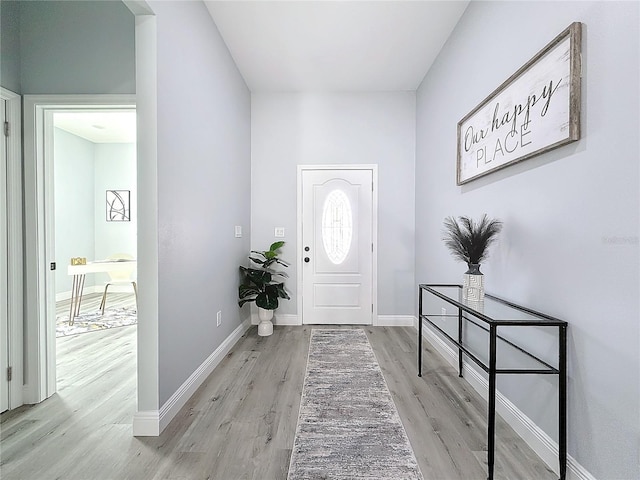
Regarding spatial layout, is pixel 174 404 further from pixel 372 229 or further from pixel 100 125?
pixel 100 125

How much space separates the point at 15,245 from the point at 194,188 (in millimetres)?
1167

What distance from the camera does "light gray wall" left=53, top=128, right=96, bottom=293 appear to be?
17.6ft

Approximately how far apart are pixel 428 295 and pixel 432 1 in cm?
262

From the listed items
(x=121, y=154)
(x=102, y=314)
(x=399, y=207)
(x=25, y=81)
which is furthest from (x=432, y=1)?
(x=121, y=154)

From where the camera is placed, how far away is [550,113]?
1.51m

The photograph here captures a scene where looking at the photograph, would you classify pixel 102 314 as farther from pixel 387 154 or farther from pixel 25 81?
pixel 387 154

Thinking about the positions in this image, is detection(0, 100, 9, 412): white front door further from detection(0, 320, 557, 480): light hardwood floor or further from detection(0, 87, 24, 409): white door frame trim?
detection(0, 320, 557, 480): light hardwood floor

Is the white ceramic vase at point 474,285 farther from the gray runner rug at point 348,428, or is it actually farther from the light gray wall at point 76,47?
the light gray wall at point 76,47

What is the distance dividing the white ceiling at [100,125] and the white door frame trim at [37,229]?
9.15 ft

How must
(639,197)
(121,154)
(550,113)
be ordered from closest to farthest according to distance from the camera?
(639,197) < (550,113) < (121,154)

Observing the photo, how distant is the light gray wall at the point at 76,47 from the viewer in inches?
83.4

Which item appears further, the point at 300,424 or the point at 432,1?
the point at 432,1

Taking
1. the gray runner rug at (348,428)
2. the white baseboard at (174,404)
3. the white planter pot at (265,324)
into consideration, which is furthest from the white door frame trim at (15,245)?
the white planter pot at (265,324)

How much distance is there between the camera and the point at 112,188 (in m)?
6.11
